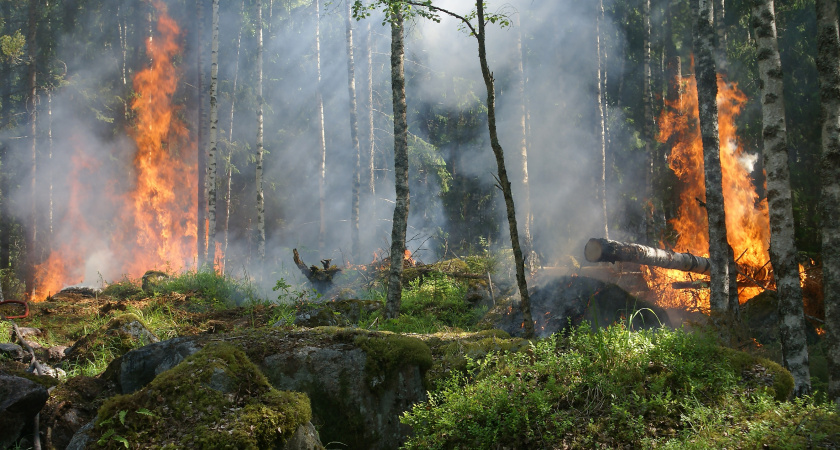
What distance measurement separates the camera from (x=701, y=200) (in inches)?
527

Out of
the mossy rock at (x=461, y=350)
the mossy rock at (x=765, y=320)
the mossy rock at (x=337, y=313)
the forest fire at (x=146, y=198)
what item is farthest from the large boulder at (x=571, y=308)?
the forest fire at (x=146, y=198)

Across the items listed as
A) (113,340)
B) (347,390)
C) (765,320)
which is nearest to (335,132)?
(113,340)

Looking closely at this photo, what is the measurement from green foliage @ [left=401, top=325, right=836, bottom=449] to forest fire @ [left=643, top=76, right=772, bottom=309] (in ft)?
22.6

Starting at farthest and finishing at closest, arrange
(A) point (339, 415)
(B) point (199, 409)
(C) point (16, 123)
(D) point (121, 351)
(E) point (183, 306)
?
(C) point (16, 123)
(E) point (183, 306)
(D) point (121, 351)
(A) point (339, 415)
(B) point (199, 409)

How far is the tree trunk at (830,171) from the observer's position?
5773 millimetres

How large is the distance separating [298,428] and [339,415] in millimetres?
1240

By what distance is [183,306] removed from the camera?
34.4ft

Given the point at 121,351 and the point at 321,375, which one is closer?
the point at 321,375

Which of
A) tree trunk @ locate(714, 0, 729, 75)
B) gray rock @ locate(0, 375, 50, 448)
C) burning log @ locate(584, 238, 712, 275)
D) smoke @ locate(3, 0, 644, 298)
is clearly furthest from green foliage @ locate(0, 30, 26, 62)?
tree trunk @ locate(714, 0, 729, 75)

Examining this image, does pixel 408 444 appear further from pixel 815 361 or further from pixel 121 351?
pixel 815 361

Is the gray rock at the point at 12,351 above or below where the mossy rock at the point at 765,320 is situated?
above

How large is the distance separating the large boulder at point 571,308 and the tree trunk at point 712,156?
137 centimetres

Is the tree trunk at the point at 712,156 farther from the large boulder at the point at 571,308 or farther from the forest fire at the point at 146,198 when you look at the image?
the forest fire at the point at 146,198

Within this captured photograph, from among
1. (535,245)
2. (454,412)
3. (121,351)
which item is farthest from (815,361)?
(535,245)
